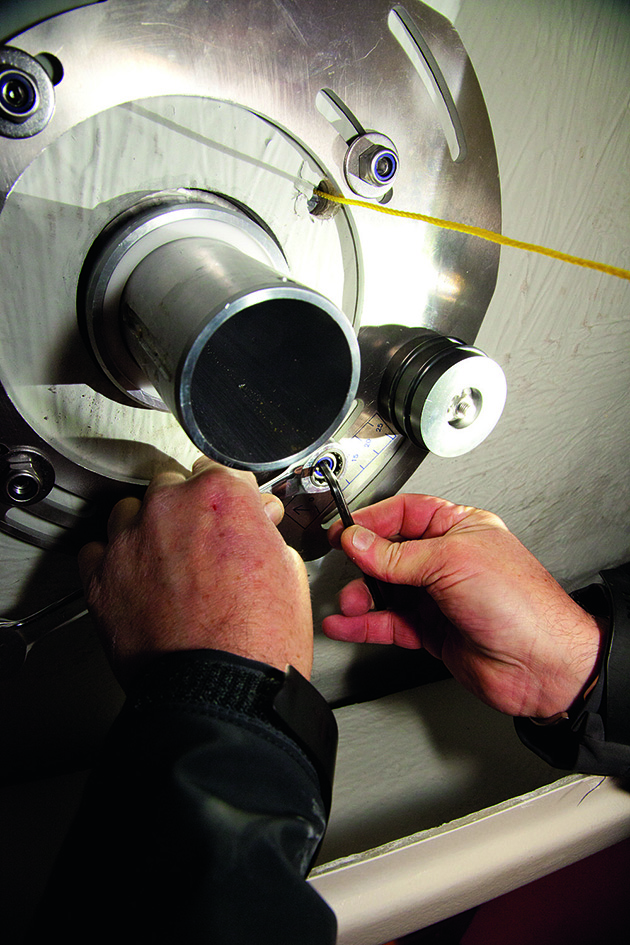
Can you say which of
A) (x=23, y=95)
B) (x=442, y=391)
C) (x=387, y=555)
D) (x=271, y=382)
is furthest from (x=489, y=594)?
(x=23, y=95)

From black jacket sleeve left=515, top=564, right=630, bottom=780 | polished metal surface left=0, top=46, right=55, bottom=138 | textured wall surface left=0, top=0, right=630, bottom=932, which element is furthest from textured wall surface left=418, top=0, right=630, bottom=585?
polished metal surface left=0, top=46, right=55, bottom=138

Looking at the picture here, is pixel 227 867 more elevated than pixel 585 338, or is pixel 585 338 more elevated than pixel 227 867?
pixel 585 338

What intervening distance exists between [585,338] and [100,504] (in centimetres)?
61

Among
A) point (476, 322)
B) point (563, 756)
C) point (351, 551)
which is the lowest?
point (563, 756)

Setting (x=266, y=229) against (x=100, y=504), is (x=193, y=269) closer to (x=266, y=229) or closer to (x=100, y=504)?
(x=266, y=229)

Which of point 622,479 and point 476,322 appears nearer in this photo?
point 476,322

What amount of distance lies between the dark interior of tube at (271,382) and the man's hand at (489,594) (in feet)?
0.73

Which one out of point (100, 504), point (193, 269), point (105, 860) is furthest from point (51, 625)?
point (193, 269)

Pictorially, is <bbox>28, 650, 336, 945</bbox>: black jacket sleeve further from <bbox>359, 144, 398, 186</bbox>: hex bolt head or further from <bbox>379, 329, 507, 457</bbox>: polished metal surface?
<bbox>359, 144, 398, 186</bbox>: hex bolt head

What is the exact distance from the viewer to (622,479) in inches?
36.8

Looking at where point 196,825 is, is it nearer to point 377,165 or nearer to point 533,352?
point 377,165

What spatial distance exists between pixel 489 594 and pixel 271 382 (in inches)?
14.2

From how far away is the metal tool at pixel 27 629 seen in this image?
53 centimetres

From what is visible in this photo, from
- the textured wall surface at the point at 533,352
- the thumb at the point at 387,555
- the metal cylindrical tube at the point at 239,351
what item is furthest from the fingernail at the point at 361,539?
the metal cylindrical tube at the point at 239,351
